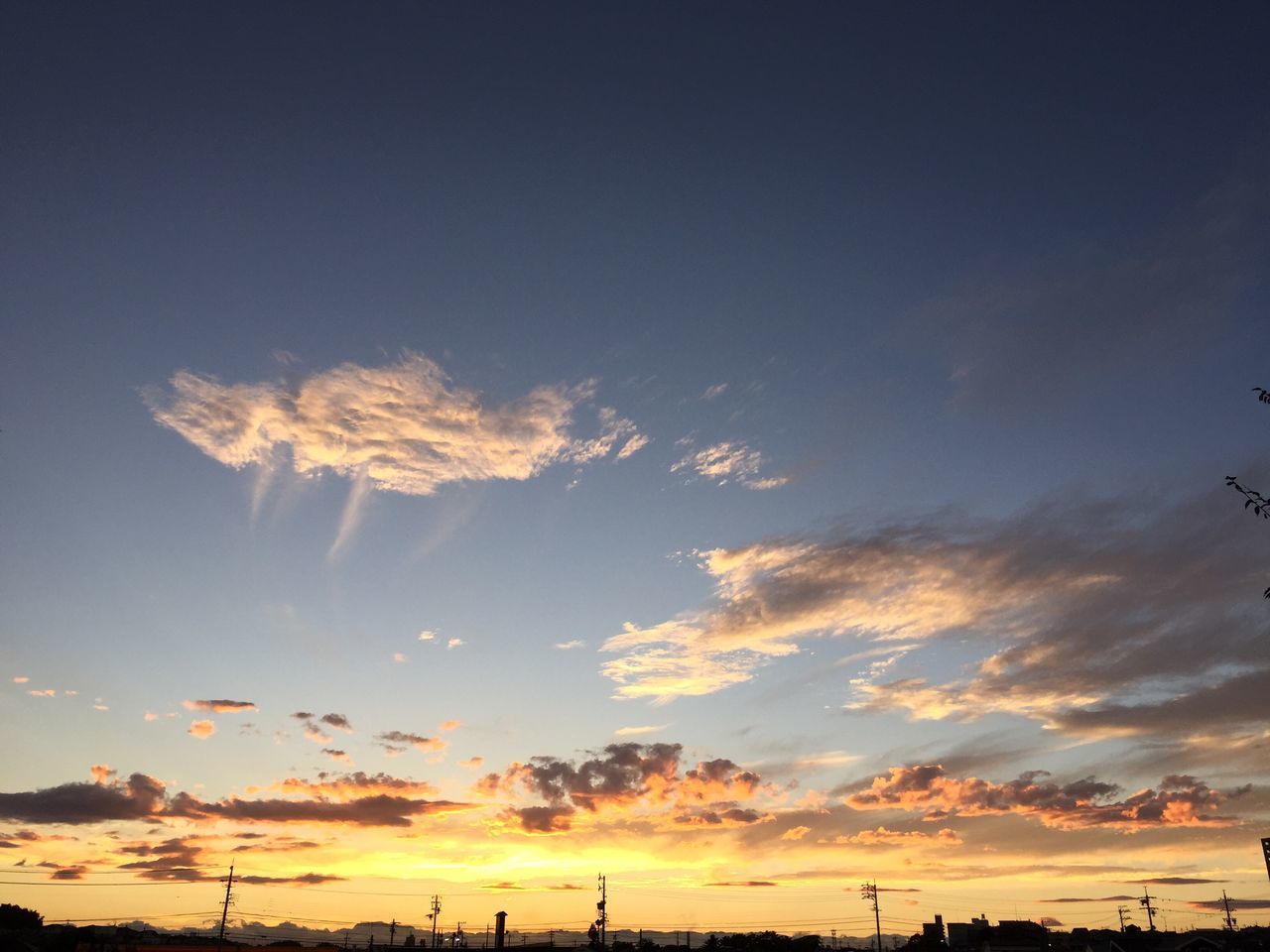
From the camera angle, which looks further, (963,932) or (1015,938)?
(963,932)

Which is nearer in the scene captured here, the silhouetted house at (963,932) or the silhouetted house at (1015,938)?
the silhouetted house at (1015,938)

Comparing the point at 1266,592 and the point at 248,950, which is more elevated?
the point at 1266,592

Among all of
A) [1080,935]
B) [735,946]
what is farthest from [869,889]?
[1080,935]

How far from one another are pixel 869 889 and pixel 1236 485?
167m

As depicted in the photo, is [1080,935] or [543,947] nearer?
[543,947]

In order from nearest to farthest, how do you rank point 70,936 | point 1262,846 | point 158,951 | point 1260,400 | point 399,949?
point 1260,400, point 1262,846, point 158,951, point 70,936, point 399,949

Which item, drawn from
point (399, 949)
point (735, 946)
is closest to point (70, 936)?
point (399, 949)

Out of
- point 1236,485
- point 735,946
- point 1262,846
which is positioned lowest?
point 735,946

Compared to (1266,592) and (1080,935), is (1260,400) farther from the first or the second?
(1080,935)

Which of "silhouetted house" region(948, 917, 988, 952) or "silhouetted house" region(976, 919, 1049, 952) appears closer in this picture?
"silhouetted house" region(976, 919, 1049, 952)

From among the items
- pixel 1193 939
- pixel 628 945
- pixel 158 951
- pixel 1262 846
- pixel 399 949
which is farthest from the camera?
pixel 628 945

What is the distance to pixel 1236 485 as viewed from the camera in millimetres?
18156

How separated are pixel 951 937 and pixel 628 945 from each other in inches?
2493

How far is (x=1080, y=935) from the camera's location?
156m
